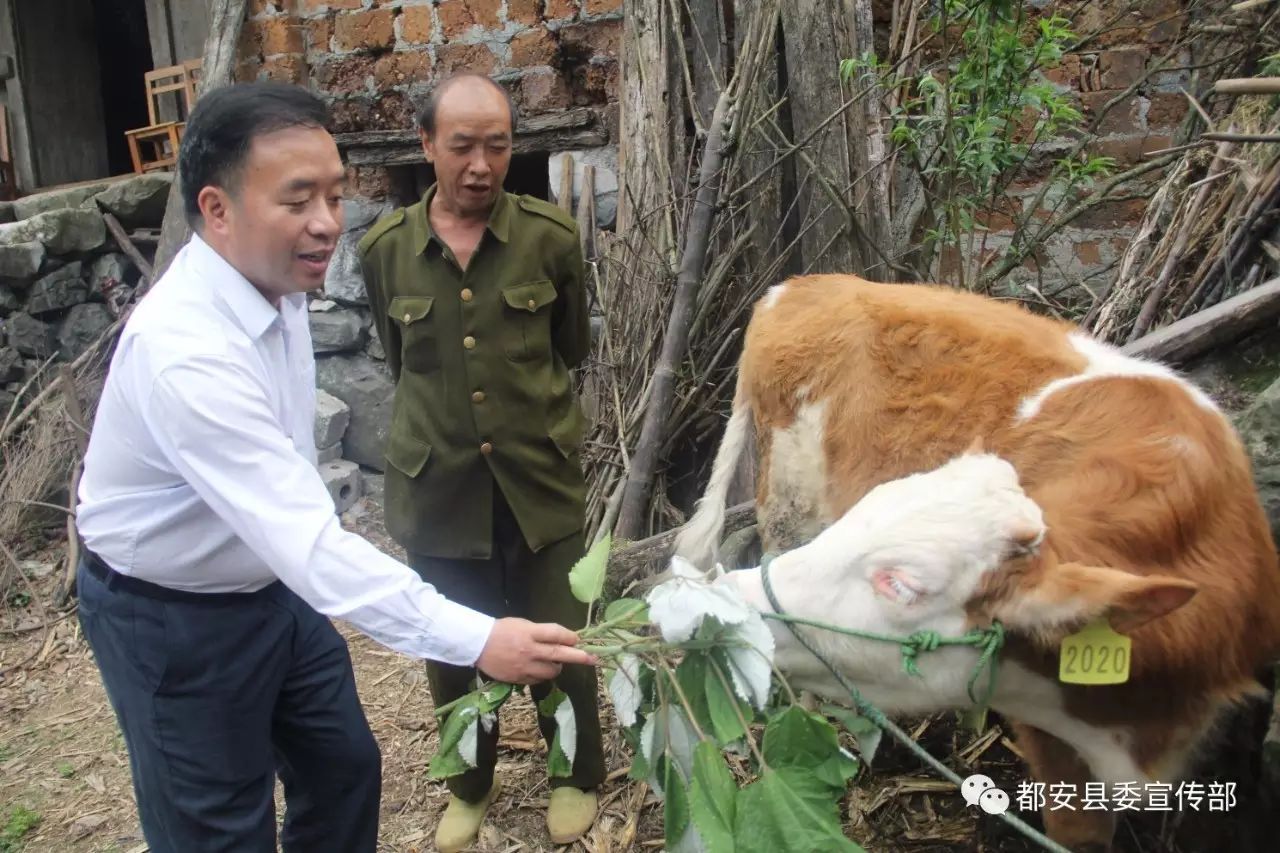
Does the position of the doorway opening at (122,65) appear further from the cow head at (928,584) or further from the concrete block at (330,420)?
the cow head at (928,584)

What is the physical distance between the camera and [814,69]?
4180 millimetres

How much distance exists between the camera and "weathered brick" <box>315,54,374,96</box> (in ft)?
18.4

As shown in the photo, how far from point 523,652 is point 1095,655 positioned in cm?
108

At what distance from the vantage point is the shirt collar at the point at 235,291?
1935mm

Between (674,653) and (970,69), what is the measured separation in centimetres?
285

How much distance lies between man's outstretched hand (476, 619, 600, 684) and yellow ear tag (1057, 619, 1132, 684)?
924 mm

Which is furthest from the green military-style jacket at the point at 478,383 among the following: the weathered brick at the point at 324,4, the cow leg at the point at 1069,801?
the weathered brick at the point at 324,4

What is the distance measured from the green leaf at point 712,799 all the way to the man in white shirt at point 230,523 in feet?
0.94

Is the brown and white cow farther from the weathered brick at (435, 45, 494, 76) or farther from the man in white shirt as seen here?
the weathered brick at (435, 45, 494, 76)

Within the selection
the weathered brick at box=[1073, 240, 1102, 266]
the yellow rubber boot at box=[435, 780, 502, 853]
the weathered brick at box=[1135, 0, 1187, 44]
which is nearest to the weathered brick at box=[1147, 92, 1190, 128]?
the weathered brick at box=[1135, 0, 1187, 44]

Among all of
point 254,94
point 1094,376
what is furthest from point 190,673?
point 1094,376

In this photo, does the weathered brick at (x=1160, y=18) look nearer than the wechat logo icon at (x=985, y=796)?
No

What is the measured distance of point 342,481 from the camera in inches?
215

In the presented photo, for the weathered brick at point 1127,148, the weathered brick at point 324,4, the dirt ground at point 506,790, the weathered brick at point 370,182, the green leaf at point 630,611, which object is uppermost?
the weathered brick at point 324,4
